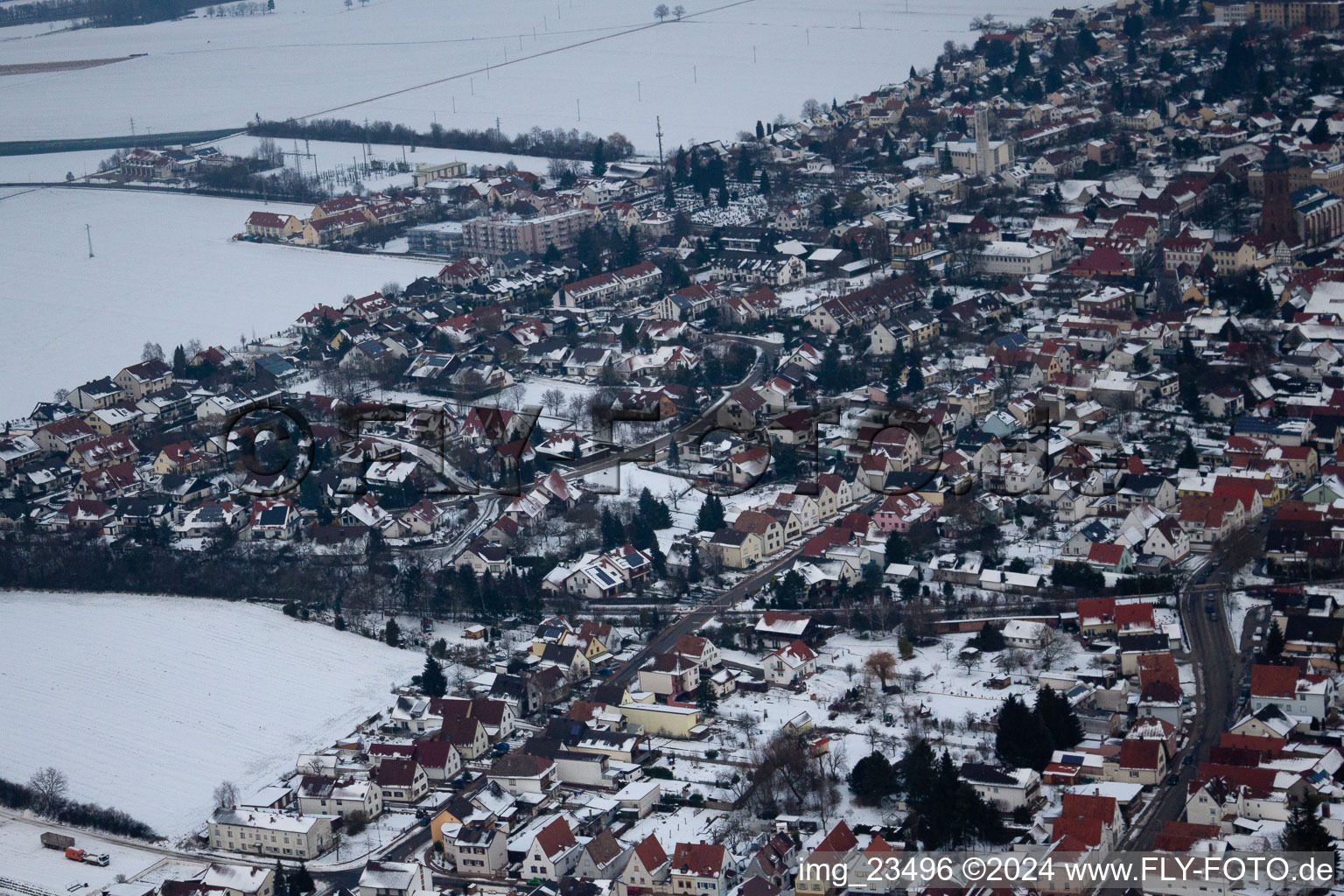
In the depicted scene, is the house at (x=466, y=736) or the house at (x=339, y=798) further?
the house at (x=466, y=736)

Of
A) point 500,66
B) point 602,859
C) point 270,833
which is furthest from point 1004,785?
point 500,66

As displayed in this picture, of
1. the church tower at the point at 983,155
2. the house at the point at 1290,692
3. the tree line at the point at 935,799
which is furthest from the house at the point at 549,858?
the church tower at the point at 983,155

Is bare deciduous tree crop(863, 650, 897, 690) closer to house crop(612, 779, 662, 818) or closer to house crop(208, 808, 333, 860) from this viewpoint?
house crop(612, 779, 662, 818)

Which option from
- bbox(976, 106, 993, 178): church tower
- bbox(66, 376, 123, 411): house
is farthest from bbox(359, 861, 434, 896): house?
bbox(976, 106, 993, 178): church tower

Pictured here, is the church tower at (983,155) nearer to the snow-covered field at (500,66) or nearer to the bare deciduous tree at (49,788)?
the snow-covered field at (500,66)

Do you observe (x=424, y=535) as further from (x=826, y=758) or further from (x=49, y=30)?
(x=49, y=30)

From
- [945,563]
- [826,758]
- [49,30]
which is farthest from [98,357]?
[49,30]
